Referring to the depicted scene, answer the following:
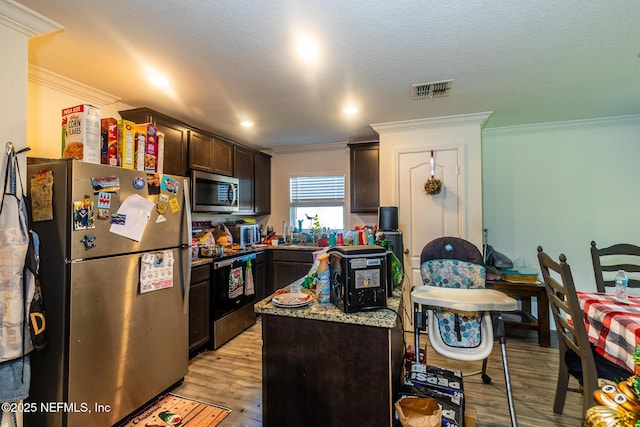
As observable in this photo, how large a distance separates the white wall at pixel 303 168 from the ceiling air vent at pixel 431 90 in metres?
1.77

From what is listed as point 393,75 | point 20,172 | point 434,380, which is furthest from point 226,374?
point 393,75

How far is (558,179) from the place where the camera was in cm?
339

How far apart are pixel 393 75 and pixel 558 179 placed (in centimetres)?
265

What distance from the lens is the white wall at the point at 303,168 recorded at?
4.29 m

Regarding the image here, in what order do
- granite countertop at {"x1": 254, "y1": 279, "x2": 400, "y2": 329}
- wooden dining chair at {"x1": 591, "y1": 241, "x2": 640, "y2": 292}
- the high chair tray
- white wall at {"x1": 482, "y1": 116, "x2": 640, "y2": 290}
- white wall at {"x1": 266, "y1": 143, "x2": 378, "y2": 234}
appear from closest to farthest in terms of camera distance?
1. granite countertop at {"x1": 254, "y1": 279, "x2": 400, "y2": 329}
2. the high chair tray
3. wooden dining chair at {"x1": 591, "y1": 241, "x2": 640, "y2": 292}
4. white wall at {"x1": 482, "y1": 116, "x2": 640, "y2": 290}
5. white wall at {"x1": 266, "y1": 143, "x2": 378, "y2": 234}

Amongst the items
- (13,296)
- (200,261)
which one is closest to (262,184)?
(200,261)

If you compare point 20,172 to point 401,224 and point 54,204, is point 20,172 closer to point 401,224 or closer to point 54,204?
point 54,204

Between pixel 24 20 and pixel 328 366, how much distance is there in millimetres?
2416

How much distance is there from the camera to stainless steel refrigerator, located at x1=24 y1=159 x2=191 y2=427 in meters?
1.59

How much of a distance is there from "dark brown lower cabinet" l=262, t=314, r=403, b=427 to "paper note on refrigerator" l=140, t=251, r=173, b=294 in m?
1.04

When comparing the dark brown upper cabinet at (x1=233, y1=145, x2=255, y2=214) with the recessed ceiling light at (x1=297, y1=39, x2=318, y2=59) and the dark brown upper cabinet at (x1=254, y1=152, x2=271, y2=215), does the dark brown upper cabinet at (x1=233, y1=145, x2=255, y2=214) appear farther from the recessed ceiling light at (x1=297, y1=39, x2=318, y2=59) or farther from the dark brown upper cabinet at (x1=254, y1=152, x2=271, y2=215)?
the recessed ceiling light at (x1=297, y1=39, x2=318, y2=59)

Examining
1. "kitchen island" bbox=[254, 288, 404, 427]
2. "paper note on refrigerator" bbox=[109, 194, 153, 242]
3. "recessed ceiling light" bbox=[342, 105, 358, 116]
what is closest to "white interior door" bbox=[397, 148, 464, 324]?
"recessed ceiling light" bbox=[342, 105, 358, 116]

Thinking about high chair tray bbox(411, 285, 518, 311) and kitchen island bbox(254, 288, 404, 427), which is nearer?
kitchen island bbox(254, 288, 404, 427)

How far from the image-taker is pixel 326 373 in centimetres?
140
